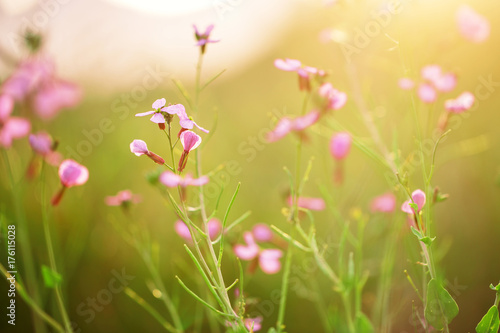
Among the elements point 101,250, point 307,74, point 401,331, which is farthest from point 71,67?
point 401,331

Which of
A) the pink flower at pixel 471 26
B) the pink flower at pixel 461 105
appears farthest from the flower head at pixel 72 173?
the pink flower at pixel 471 26

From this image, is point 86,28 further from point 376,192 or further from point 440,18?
point 440,18

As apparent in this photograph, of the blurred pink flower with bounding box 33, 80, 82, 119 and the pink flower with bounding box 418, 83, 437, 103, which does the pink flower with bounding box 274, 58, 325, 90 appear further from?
the blurred pink flower with bounding box 33, 80, 82, 119

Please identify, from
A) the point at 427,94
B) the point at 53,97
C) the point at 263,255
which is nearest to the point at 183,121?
the point at 263,255

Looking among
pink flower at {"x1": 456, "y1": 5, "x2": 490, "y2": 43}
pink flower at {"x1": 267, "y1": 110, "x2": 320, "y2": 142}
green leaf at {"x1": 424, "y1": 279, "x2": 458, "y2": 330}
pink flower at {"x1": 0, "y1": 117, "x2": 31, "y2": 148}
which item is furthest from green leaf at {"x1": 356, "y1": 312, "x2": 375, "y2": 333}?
pink flower at {"x1": 0, "y1": 117, "x2": 31, "y2": 148}

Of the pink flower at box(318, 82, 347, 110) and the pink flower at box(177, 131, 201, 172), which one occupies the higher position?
the pink flower at box(177, 131, 201, 172)

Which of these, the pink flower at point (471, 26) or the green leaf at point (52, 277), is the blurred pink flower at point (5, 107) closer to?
the green leaf at point (52, 277)

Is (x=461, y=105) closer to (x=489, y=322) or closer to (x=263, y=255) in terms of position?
(x=489, y=322)
